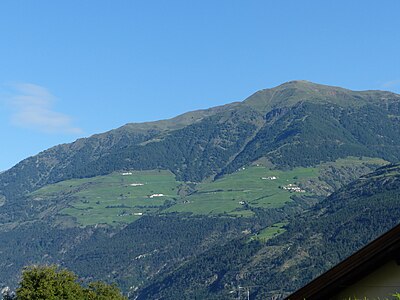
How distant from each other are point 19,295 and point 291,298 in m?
65.4

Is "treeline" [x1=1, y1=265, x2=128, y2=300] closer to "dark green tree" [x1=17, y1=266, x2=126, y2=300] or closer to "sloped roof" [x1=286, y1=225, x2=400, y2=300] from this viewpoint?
"dark green tree" [x1=17, y1=266, x2=126, y2=300]

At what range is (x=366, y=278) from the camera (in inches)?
446

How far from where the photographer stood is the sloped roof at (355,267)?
10891 mm

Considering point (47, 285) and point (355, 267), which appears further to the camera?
point (47, 285)

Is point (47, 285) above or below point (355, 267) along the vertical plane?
below

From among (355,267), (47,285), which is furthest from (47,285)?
(355,267)

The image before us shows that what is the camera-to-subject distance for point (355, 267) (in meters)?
11.1

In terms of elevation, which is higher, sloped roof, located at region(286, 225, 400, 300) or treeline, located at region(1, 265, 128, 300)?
sloped roof, located at region(286, 225, 400, 300)

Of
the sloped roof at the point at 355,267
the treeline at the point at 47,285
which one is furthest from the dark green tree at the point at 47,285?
the sloped roof at the point at 355,267

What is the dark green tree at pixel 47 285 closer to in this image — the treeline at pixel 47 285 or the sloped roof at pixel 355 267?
the treeline at pixel 47 285

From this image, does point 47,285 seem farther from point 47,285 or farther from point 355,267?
point 355,267

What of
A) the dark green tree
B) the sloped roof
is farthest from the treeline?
the sloped roof

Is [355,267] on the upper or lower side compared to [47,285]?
upper

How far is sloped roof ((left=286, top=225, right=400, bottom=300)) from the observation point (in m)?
10.9
